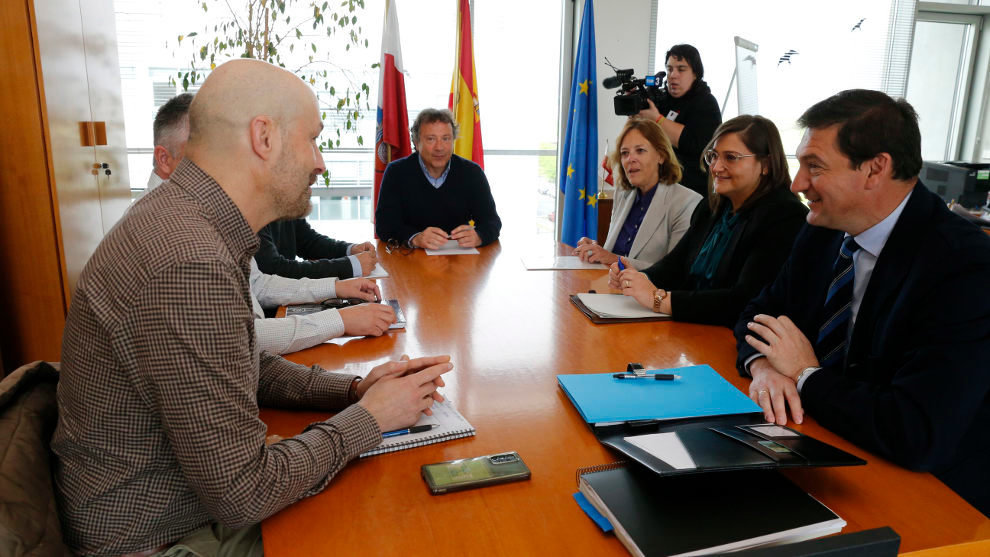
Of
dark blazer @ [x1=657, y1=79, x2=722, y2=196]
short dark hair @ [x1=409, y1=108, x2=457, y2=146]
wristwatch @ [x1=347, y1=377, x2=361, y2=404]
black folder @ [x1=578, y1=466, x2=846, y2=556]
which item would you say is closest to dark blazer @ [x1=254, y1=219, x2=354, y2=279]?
short dark hair @ [x1=409, y1=108, x2=457, y2=146]

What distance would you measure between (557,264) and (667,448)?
5.92 ft

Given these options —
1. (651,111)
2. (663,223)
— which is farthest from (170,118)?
(651,111)

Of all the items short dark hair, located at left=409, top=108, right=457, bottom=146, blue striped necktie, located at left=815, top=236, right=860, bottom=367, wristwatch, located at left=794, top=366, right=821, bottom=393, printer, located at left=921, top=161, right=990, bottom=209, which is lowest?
wristwatch, located at left=794, top=366, right=821, bottom=393

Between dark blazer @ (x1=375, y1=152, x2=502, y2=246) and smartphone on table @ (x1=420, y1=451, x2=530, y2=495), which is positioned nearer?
smartphone on table @ (x1=420, y1=451, x2=530, y2=495)

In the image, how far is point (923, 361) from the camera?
1.24 metres

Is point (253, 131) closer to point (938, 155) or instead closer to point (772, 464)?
point (772, 464)

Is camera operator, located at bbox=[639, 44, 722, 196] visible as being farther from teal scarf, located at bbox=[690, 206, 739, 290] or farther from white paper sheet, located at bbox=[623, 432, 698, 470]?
white paper sheet, located at bbox=[623, 432, 698, 470]

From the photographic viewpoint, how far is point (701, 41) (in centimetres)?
563

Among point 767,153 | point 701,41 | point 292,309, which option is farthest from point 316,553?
point 701,41

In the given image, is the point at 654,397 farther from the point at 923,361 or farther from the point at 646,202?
the point at 646,202

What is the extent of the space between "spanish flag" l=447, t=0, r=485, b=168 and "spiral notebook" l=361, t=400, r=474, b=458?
385 cm

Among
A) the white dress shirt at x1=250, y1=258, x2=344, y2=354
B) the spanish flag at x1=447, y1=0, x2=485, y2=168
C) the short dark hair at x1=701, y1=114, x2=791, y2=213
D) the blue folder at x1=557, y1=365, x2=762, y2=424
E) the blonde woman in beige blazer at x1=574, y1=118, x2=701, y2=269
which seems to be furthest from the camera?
the spanish flag at x1=447, y1=0, x2=485, y2=168

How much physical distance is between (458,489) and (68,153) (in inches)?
106

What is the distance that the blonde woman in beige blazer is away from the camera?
3086 mm
